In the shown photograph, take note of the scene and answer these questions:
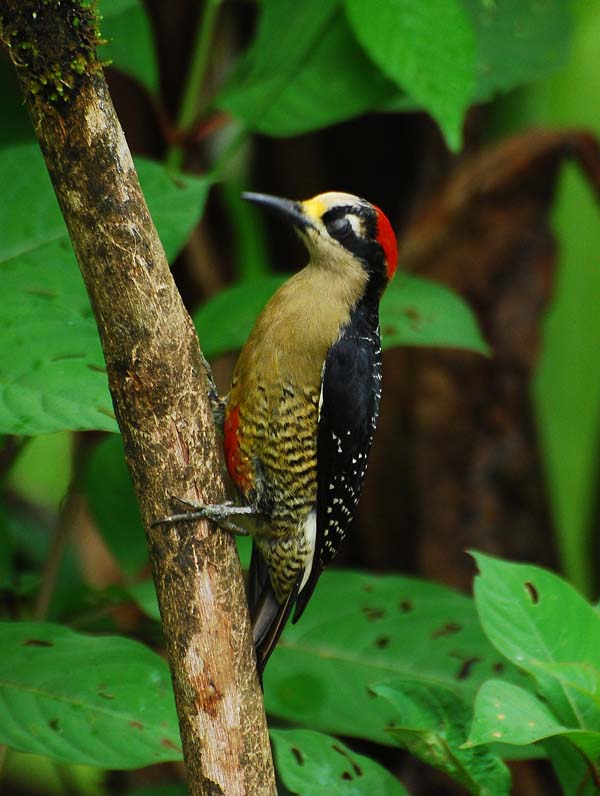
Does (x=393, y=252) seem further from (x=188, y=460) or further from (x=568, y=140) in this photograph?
(x=568, y=140)

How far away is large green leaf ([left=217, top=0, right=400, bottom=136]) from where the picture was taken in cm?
265

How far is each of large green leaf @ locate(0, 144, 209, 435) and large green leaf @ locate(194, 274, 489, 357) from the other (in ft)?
1.23

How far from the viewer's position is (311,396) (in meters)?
2.33

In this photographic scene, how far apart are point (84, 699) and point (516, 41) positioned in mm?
2235

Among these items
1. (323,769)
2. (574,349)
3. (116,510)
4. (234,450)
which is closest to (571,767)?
(323,769)

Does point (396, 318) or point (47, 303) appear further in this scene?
point (396, 318)

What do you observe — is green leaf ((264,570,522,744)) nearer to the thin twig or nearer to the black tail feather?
the black tail feather

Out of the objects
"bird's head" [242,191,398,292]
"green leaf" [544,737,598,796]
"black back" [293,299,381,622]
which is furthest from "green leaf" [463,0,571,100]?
"green leaf" [544,737,598,796]

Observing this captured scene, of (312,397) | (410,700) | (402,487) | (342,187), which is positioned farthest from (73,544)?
(410,700)

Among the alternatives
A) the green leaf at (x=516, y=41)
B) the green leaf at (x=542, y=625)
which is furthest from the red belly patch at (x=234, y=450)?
the green leaf at (x=516, y=41)

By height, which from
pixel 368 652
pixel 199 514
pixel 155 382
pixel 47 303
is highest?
pixel 47 303

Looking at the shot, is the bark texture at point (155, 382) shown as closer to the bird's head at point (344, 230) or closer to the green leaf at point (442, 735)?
the green leaf at point (442, 735)

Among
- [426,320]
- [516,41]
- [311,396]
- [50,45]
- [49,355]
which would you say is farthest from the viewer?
[516,41]

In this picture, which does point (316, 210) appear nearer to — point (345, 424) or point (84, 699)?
point (345, 424)
